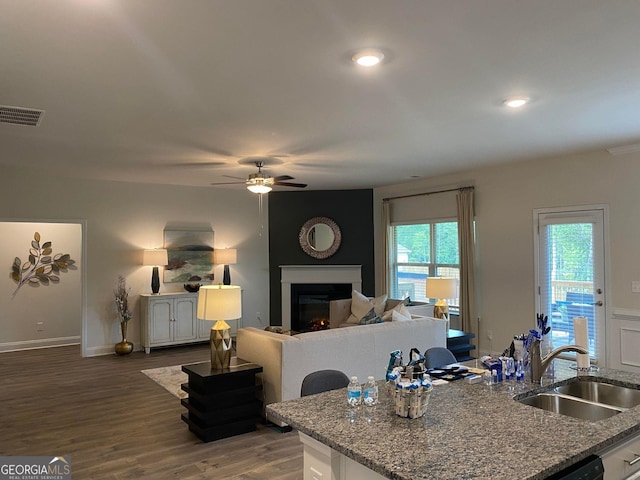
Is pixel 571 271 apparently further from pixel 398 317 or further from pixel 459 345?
pixel 398 317

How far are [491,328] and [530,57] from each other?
15.5ft

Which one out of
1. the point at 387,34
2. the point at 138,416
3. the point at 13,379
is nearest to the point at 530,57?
the point at 387,34

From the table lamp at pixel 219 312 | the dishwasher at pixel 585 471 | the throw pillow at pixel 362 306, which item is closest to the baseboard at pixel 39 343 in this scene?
the throw pillow at pixel 362 306

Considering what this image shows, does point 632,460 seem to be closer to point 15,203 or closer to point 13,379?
point 13,379

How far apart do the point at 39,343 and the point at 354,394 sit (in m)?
7.97

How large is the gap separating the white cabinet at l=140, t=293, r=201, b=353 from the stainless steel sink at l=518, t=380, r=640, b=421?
635cm

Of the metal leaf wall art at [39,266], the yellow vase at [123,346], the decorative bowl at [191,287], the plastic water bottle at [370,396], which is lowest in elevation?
the yellow vase at [123,346]

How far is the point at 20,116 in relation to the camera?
3.99 meters

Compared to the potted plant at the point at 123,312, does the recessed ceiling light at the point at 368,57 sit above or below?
above

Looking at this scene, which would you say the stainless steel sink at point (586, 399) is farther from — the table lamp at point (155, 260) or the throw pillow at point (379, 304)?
the table lamp at point (155, 260)

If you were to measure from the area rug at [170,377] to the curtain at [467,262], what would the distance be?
4.07m

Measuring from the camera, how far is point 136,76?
3146 millimetres

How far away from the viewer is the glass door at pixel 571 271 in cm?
559

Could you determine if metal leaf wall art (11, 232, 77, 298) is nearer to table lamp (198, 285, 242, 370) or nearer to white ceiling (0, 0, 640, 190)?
white ceiling (0, 0, 640, 190)
